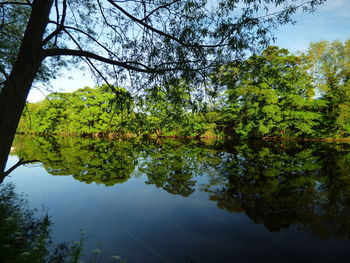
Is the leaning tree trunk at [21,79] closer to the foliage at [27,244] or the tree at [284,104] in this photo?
the foliage at [27,244]

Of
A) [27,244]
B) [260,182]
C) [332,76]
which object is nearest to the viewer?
[27,244]

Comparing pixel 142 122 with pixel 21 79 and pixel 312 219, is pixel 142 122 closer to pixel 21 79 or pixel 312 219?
pixel 21 79

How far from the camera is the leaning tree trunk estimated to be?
2.37 metres

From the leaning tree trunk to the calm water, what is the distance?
1.98m

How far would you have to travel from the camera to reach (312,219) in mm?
7594

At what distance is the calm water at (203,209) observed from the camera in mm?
6172

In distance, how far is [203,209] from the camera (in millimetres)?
9281

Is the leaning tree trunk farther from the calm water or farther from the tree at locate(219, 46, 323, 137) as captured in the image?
the tree at locate(219, 46, 323, 137)

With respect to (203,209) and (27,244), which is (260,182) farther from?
(27,244)

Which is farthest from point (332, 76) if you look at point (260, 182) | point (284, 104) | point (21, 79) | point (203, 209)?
point (21, 79)

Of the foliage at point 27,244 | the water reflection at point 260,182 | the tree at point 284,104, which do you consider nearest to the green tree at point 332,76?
the tree at point 284,104

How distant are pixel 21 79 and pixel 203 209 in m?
8.51

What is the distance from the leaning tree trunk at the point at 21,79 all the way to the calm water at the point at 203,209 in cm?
198

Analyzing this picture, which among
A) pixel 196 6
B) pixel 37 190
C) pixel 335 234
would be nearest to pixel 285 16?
pixel 196 6
